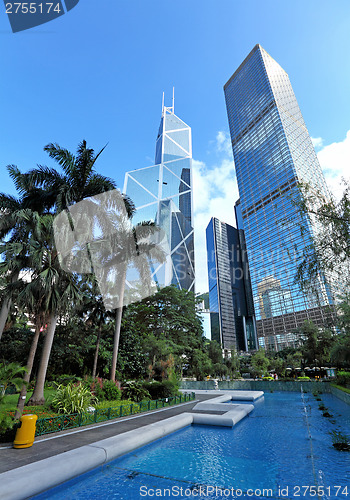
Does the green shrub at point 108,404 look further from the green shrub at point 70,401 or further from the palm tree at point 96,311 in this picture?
the palm tree at point 96,311

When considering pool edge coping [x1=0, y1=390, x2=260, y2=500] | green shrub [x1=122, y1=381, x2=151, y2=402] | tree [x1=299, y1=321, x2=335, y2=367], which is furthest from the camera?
tree [x1=299, y1=321, x2=335, y2=367]

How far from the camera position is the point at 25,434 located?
9.10 metres

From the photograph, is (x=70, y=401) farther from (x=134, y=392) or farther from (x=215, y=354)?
(x=215, y=354)

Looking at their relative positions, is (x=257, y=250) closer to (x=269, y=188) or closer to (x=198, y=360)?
(x=269, y=188)

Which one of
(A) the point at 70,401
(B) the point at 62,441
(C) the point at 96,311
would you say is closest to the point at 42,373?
(A) the point at 70,401

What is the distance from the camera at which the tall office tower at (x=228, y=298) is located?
168750 mm

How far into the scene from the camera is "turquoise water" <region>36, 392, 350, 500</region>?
6.71 meters

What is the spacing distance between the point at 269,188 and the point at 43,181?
106 m

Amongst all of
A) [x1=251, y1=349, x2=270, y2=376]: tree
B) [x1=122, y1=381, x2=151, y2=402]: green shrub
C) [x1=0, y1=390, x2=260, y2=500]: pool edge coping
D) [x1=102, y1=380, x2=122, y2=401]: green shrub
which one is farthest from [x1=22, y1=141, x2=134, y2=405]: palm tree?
[x1=251, y1=349, x2=270, y2=376]: tree

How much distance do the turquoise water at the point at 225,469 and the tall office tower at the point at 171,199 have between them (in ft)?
322

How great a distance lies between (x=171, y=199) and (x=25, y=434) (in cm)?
14039

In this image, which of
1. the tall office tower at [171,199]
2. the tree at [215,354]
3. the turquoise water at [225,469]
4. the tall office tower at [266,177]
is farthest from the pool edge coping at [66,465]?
the tall office tower at [171,199]

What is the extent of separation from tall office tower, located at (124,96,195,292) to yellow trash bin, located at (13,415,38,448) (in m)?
100

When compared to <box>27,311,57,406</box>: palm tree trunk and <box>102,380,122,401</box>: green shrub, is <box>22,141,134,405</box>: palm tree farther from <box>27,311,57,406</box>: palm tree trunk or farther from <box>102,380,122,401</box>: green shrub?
<box>102,380,122,401</box>: green shrub
